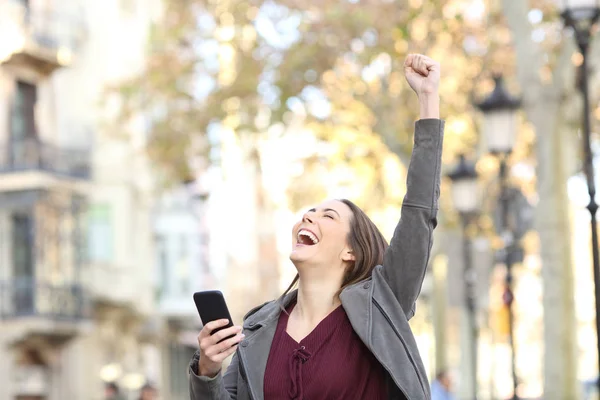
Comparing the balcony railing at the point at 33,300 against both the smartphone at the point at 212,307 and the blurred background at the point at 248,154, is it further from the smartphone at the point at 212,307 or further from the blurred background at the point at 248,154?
the smartphone at the point at 212,307

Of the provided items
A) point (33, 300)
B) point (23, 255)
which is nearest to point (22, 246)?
point (23, 255)

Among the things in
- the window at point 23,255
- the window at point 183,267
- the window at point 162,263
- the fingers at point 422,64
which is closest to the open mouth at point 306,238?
the fingers at point 422,64

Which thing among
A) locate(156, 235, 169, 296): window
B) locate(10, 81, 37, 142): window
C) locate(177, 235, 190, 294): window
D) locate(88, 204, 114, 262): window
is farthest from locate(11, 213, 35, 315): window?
locate(177, 235, 190, 294): window

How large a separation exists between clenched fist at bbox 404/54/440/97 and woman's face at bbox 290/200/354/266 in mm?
506

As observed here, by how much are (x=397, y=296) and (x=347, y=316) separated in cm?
20

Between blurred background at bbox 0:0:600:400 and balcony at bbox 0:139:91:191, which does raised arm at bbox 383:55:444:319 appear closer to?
blurred background at bbox 0:0:600:400

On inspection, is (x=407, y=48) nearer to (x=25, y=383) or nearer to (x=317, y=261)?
(x=25, y=383)

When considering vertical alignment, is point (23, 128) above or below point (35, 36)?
below

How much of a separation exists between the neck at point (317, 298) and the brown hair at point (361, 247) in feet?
0.19

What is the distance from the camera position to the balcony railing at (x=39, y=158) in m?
35.8

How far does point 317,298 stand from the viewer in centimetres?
497

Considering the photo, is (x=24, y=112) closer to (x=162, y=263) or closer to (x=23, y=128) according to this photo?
(x=23, y=128)

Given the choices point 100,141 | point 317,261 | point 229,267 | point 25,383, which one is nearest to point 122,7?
point 100,141

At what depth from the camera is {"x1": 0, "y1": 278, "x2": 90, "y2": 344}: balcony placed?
1382 inches
